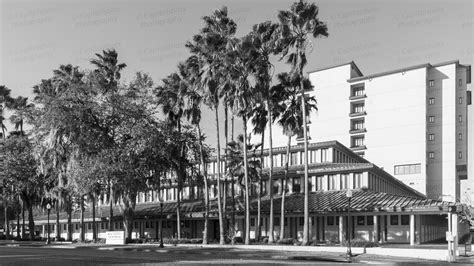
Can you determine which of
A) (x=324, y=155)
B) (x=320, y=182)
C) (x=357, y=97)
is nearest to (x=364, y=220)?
(x=320, y=182)

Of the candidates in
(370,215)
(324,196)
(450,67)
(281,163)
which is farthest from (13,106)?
(450,67)

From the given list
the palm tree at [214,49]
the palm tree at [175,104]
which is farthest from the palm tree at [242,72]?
the palm tree at [175,104]

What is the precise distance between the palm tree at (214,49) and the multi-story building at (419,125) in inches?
2083

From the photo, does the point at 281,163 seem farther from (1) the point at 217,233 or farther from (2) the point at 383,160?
(2) the point at 383,160

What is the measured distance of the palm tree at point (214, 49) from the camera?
1751 inches

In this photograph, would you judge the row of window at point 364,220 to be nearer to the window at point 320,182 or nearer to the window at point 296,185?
the window at point 296,185

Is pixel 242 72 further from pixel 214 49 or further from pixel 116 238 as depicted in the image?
pixel 116 238

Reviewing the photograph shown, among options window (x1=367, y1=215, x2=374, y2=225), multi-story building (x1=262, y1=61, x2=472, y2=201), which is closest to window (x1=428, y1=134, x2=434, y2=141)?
multi-story building (x1=262, y1=61, x2=472, y2=201)

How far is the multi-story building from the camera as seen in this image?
90.5 meters

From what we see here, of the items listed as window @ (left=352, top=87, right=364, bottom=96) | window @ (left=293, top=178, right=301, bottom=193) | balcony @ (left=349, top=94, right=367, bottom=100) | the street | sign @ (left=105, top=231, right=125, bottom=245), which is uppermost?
window @ (left=352, top=87, right=364, bottom=96)

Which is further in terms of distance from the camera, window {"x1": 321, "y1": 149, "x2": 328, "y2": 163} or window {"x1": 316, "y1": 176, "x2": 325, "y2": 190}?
window {"x1": 321, "y1": 149, "x2": 328, "y2": 163}

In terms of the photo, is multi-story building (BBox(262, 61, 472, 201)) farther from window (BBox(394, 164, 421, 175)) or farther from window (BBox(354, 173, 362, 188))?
window (BBox(354, 173, 362, 188))

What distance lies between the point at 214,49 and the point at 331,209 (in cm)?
1650

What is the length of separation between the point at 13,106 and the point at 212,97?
34.8 meters
